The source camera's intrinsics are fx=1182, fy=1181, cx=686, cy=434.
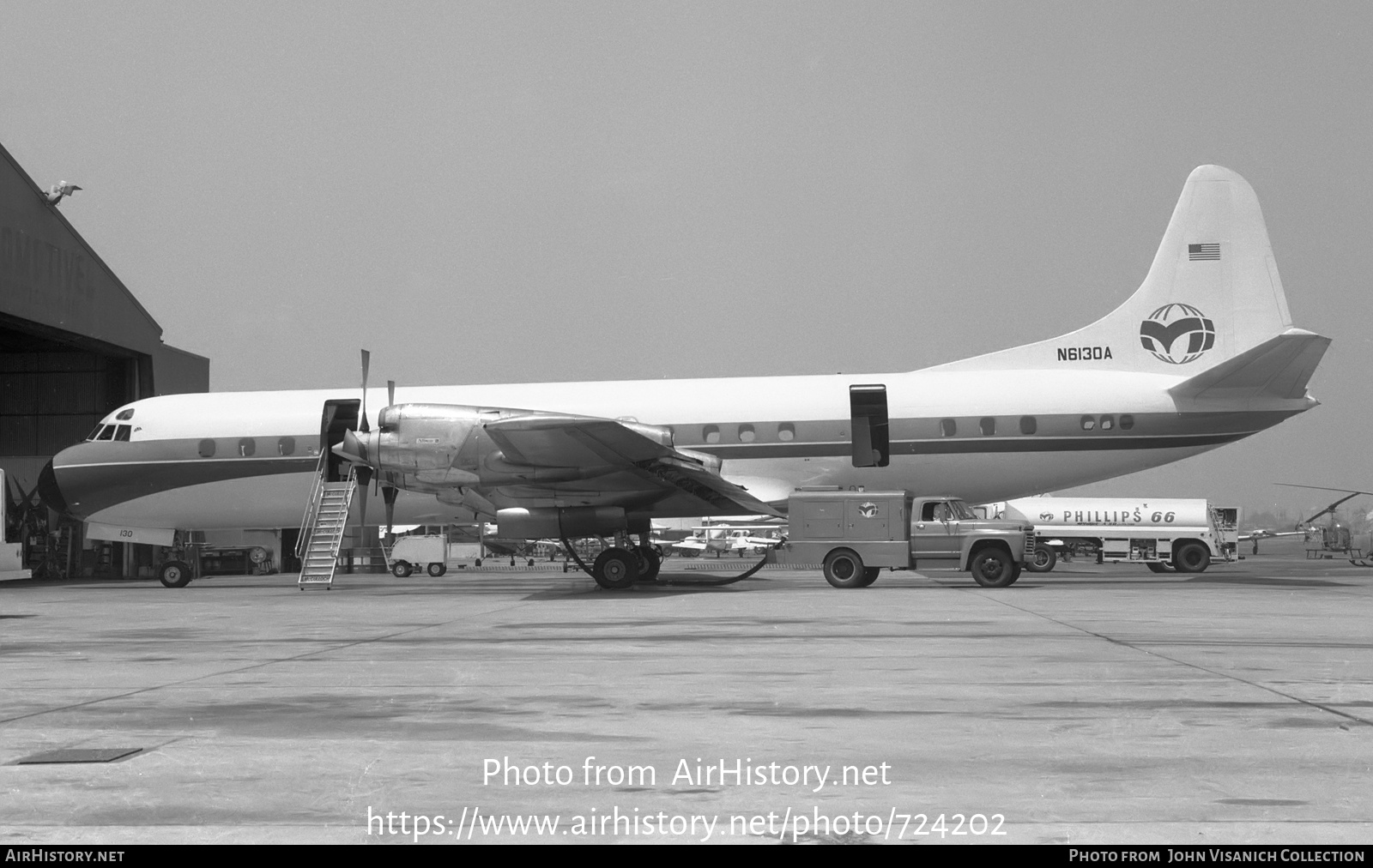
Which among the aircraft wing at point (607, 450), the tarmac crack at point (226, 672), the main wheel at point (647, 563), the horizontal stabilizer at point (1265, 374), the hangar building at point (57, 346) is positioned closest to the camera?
the tarmac crack at point (226, 672)

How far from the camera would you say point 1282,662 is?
33.3 feet

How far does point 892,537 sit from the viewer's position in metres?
22.0

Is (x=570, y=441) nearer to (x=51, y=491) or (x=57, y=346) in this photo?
(x=51, y=491)

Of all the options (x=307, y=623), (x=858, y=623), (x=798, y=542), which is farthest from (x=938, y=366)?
(x=307, y=623)

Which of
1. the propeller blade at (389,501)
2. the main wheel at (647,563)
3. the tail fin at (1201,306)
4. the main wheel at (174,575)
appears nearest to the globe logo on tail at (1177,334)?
the tail fin at (1201,306)

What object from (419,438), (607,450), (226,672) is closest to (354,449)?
(419,438)

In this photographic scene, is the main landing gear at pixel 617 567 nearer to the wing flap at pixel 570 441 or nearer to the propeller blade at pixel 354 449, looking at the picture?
the wing flap at pixel 570 441

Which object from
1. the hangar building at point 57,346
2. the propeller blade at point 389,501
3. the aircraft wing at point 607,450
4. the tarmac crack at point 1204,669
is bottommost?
the tarmac crack at point 1204,669

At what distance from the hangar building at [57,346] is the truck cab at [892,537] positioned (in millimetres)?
21602

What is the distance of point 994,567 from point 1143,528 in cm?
1843

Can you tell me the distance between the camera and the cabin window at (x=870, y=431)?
23.6 metres

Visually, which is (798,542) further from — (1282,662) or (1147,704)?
(1147,704)

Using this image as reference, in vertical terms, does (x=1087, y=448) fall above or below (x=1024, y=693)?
above

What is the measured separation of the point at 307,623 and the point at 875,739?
10647 millimetres
